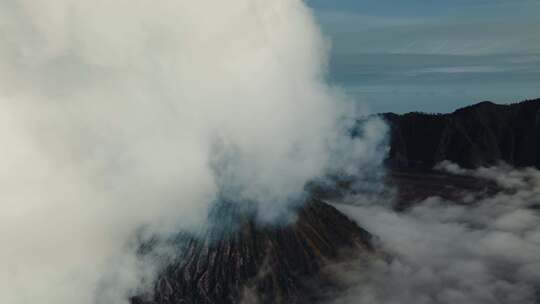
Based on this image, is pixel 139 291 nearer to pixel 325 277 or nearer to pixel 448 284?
pixel 325 277

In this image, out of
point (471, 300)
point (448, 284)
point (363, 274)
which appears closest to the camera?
point (471, 300)

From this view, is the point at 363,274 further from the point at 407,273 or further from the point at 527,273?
the point at 527,273

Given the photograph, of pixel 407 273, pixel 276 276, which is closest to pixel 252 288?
pixel 276 276

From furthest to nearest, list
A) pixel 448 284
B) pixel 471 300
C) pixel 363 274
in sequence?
pixel 363 274
pixel 448 284
pixel 471 300

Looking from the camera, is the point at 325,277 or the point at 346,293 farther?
the point at 325,277

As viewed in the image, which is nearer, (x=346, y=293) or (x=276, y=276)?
(x=346, y=293)

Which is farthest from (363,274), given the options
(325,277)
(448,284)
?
(448,284)

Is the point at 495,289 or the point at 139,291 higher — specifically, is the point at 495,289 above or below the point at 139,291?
below

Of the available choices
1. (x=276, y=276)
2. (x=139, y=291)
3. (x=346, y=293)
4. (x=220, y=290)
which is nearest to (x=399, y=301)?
(x=346, y=293)

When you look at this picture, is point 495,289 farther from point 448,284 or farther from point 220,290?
point 220,290
